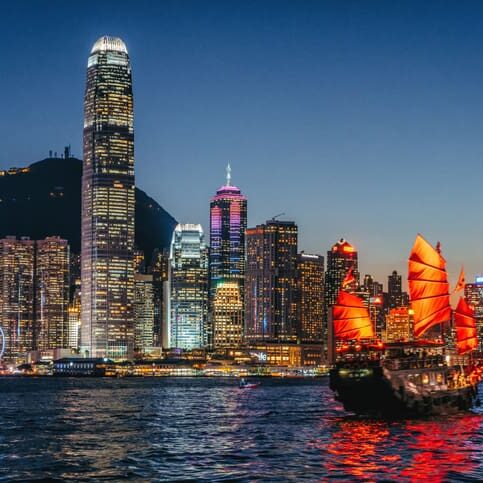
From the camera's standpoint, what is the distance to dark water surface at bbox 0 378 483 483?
57.8 meters

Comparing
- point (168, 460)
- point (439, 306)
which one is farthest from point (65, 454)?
point (439, 306)

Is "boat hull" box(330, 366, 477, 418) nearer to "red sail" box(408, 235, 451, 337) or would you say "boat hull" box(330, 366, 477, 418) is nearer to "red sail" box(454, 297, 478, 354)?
"red sail" box(408, 235, 451, 337)

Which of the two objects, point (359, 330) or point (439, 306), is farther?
point (359, 330)

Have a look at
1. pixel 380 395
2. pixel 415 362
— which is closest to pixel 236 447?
pixel 380 395

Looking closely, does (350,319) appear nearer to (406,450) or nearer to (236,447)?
(236,447)

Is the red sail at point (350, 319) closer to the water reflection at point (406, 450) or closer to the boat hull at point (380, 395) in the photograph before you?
the boat hull at point (380, 395)

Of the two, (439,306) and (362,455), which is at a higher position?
(439,306)

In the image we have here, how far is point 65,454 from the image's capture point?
66500 millimetres

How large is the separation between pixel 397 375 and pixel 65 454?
30622 millimetres

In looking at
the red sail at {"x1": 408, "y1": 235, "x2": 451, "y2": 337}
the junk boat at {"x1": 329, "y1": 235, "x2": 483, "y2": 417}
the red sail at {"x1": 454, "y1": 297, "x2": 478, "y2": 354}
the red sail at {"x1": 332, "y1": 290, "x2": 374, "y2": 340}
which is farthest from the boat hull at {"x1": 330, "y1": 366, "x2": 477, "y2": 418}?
the red sail at {"x1": 332, "y1": 290, "x2": 374, "y2": 340}

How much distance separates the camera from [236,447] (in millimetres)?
70938

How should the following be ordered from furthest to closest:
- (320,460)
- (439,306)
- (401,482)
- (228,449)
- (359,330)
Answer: (359,330)
(439,306)
(228,449)
(320,460)
(401,482)

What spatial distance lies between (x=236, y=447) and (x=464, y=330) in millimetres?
52149

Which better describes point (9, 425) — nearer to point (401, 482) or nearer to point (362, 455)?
point (362, 455)
